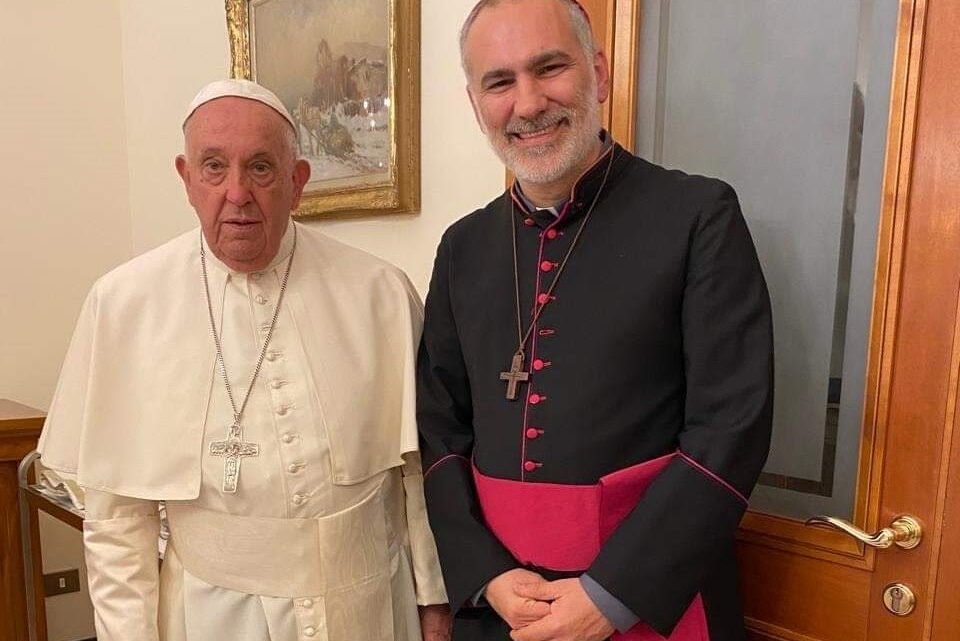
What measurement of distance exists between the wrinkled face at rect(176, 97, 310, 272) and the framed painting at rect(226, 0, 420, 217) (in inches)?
27.1

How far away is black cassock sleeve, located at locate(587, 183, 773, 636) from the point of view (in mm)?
1122

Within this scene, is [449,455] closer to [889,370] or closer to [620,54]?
[889,370]

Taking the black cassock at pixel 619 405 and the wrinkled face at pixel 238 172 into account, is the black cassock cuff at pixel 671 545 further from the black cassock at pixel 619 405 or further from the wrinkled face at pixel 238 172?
the wrinkled face at pixel 238 172

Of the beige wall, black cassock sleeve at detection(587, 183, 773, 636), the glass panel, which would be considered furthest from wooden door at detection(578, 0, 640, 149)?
the beige wall

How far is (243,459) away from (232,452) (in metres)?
0.02

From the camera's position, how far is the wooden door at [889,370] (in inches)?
46.6

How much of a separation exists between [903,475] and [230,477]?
118 centimetres

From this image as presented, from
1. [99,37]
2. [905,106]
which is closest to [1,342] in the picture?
[99,37]

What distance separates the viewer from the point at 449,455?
4.61 feet

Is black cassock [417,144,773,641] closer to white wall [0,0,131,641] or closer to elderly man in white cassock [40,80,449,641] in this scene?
elderly man in white cassock [40,80,449,641]

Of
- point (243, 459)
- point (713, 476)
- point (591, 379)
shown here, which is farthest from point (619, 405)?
point (243, 459)

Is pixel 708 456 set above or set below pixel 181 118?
below

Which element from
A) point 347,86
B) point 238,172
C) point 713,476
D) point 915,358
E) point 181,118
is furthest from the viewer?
point 181,118

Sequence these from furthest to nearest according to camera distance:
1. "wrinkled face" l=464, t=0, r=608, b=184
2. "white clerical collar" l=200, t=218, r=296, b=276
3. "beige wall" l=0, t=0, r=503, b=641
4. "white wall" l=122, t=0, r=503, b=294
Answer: "beige wall" l=0, t=0, r=503, b=641
"white wall" l=122, t=0, r=503, b=294
"white clerical collar" l=200, t=218, r=296, b=276
"wrinkled face" l=464, t=0, r=608, b=184
